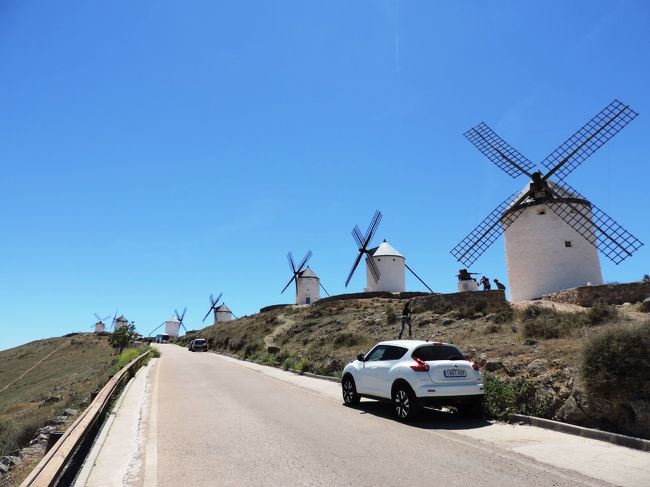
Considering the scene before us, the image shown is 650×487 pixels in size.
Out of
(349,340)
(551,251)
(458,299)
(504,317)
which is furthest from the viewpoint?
(458,299)

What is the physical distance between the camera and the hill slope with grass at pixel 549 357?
8.11 metres

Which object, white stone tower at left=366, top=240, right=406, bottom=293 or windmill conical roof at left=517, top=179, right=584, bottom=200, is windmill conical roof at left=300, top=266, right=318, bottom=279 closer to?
white stone tower at left=366, top=240, right=406, bottom=293

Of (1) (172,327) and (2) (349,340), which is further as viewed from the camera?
(1) (172,327)

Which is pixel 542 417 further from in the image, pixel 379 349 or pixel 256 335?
pixel 256 335

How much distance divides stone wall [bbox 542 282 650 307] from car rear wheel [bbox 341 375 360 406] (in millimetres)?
13955

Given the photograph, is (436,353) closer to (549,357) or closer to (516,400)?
(516,400)

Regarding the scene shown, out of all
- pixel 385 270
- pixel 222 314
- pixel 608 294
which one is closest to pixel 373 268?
pixel 385 270

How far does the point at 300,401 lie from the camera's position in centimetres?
1311

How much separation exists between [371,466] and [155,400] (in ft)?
31.6

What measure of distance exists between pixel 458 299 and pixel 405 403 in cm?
1883

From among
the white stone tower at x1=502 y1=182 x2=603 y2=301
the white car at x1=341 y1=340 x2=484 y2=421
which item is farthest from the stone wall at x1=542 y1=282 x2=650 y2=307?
the white car at x1=341 y1=340 x2=484 y2=421

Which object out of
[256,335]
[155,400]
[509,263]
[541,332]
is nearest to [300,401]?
[155,400]

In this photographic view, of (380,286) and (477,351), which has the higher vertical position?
(380,286)

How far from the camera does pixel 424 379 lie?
950 cm
